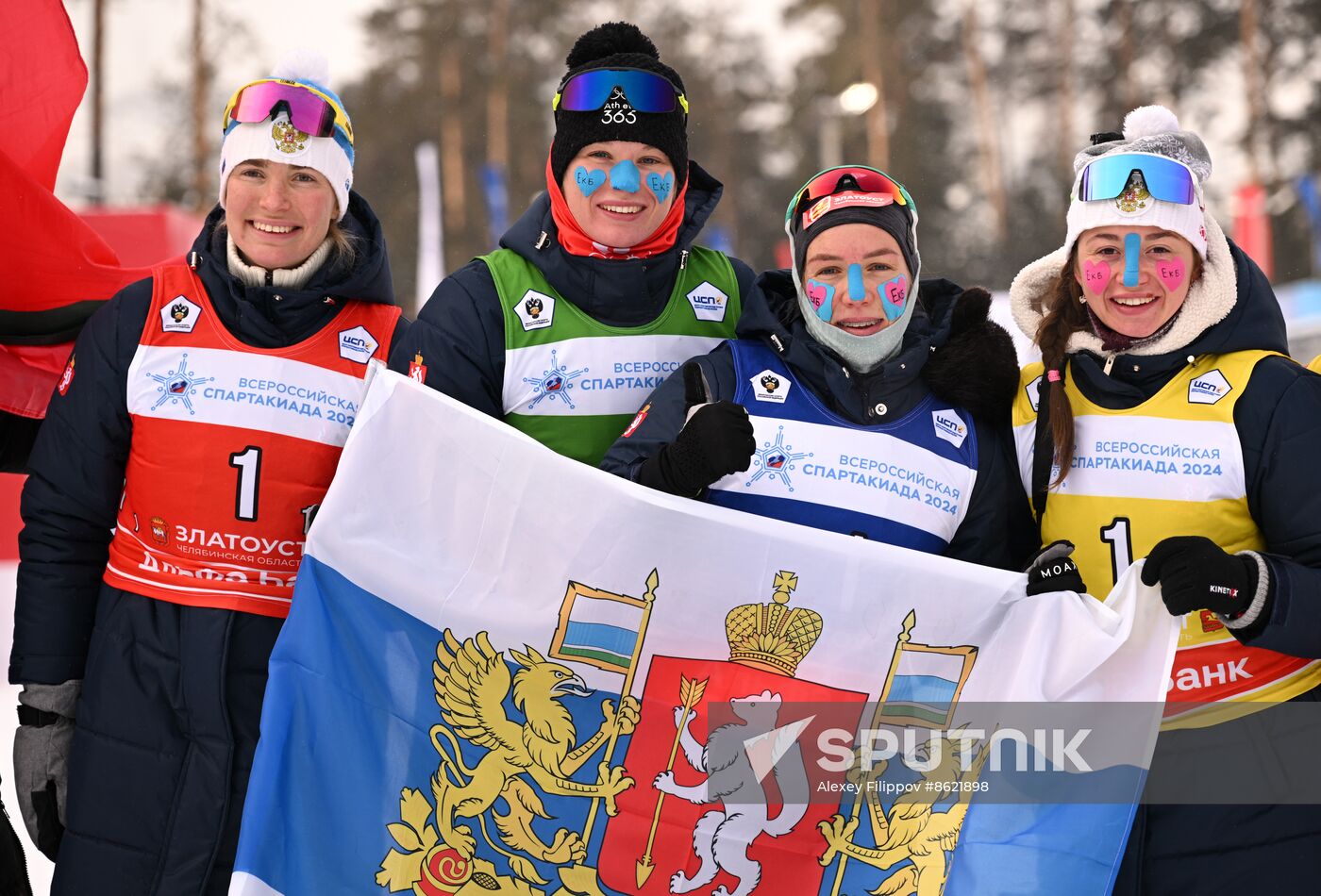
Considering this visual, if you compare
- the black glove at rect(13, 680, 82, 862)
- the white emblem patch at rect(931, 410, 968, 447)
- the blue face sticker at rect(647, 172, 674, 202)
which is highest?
the blue face sticker at rect(647, 172, 674, 202)

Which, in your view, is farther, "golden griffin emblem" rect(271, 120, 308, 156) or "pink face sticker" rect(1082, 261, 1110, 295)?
"golden griffin emblem" rect(271, 120, 308, 156)

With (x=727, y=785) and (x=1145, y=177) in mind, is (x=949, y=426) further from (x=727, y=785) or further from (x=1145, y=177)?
(x=727, y=785)

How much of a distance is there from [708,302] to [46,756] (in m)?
1.90

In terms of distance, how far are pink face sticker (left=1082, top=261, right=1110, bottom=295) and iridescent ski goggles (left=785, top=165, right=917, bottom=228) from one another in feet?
1.38

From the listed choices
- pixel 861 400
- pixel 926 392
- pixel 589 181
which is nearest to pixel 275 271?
pixel 589 181

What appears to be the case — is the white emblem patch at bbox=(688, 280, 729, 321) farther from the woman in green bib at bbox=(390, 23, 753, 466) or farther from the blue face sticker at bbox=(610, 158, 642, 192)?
the blue face sticker at bbox=(610, 158, 642, 192)

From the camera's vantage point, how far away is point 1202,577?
2861 millimetres

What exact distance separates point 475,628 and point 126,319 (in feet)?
3.63

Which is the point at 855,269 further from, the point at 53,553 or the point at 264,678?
the point at 53,553

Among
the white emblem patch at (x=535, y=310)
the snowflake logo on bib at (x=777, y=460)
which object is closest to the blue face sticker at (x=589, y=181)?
the white emblem patch at (x=535, y=310)

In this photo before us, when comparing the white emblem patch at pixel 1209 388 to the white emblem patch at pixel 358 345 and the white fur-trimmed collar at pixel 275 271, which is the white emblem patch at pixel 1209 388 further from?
the white fur-trimmed collar at pixel 275 271

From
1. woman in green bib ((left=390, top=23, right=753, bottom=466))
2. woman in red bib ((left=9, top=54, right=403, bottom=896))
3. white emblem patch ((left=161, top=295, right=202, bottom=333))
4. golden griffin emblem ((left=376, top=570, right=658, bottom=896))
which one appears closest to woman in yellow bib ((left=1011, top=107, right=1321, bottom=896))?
woman in green bib ((left=390, top=23, right=753, bottom=466))

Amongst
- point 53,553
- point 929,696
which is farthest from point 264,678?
point 929,696

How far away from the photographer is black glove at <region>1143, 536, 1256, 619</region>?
287cm
